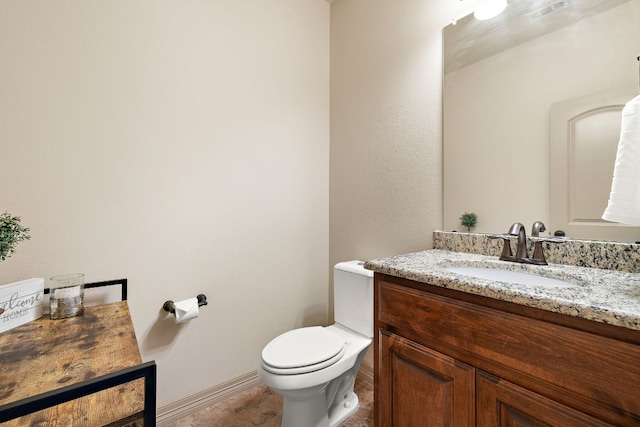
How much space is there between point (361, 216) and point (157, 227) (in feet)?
3.94

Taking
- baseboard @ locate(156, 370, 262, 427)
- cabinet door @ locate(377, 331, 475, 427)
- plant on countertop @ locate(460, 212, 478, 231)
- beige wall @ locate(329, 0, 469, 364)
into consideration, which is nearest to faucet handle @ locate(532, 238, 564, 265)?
plant on countertop @ locate(460, 212, 478, 231)

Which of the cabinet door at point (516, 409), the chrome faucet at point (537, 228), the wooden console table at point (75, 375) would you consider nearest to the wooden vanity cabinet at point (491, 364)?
the cabinet door at point (516, 409)

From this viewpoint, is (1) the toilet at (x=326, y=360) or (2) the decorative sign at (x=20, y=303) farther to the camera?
(1) the toilet at (x=326, y=360)

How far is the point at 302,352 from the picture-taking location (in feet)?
4.04

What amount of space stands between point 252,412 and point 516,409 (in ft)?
4.49

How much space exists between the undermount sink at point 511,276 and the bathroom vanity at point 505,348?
2 cm

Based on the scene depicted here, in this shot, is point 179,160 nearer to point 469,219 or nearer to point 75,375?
point 75,375

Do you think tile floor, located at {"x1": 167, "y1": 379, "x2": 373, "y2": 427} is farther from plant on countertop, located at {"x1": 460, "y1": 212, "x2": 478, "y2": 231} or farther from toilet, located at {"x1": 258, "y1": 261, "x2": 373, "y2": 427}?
plant on countertop, located at {"x1": 460, "y1": 212, "x2": 478, "y2": 231}

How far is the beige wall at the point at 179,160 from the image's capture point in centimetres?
117

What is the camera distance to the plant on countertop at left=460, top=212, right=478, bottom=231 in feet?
4.28

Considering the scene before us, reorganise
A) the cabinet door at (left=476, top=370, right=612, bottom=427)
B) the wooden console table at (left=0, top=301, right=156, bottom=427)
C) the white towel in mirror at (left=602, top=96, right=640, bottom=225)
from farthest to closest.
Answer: the white towel in mirror at (left=602, top=96, right=640, bottom=225) → the cabinet door at (left=476, top=370, right=612, bottom=427) → the wooden console table at (left=0, top=301, right=156, bottom=427)

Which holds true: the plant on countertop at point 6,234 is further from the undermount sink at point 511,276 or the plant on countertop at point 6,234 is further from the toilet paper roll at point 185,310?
the undermount sink at point 511,276

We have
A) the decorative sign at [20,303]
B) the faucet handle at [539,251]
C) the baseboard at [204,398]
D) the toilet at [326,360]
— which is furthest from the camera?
the baseboard at [204,398]

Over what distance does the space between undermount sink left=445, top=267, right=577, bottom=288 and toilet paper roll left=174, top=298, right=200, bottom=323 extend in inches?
48.6
